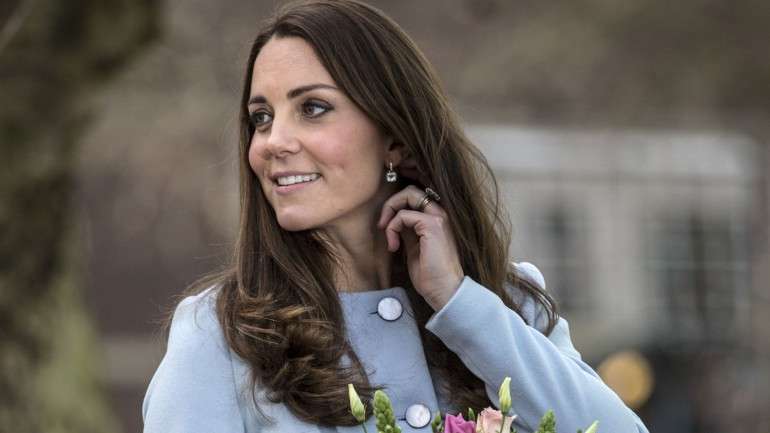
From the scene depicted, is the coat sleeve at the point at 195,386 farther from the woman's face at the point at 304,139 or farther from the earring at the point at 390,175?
the earring at the point at 390,175

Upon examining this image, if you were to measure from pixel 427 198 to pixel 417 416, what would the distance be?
40 cm

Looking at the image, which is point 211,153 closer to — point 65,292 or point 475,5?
point 475,5

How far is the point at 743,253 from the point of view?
17.0 metres

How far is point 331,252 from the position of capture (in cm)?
327

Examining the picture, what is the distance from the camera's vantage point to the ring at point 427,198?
130 inches

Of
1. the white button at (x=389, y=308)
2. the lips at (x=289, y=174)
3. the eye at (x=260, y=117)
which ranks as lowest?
the white button at (x=389, y=308)

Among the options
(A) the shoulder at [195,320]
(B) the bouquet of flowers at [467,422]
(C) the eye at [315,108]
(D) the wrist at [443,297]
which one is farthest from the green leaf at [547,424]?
(C) the eye at [315,108]

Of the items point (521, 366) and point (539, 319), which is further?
point (539, 319)

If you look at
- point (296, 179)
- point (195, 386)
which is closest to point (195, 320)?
point (195, 386)

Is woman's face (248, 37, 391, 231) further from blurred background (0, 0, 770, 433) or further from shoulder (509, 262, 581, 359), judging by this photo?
blurred background (0, 0, 770, 433)

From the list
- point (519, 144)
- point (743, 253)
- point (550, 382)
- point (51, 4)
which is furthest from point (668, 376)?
point (550, 382)

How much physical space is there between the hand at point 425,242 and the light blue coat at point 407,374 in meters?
0.05

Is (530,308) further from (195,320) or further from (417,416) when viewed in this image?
(195,320)

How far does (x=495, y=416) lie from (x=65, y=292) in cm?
561
